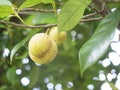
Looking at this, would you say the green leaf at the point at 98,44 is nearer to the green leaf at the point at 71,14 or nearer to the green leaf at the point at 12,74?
the green leaf at the point at 71,14

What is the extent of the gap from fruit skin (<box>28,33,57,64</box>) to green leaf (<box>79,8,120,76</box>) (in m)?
0.25

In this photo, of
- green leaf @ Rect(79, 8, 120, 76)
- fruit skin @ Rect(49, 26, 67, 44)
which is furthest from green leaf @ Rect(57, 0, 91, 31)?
fruit skin @ Rect(49, 26, 67, 44)

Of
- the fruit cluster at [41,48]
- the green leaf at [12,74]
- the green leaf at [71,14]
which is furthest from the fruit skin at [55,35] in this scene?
the green leaf at [12,74]

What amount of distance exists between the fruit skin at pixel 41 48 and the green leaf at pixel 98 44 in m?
0.25

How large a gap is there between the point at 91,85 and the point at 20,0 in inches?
32.9

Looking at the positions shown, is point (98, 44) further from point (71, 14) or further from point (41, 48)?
point (41, 48)

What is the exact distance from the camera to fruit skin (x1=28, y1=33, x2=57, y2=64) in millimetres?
1046

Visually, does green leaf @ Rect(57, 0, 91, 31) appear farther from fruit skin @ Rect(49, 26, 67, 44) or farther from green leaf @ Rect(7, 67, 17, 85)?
green leaf @ Rect(7, 67, 17, 85)

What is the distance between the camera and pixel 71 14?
0.85 m

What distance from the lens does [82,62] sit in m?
0.74

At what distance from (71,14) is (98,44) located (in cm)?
12

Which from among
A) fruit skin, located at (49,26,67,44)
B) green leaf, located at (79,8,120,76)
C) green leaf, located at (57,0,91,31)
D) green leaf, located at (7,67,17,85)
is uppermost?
green leaf, located at (57,0,91,31)

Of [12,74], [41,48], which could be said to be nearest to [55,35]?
[41,48]

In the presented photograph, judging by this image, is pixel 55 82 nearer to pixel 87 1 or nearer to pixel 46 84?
pixel 46 84
